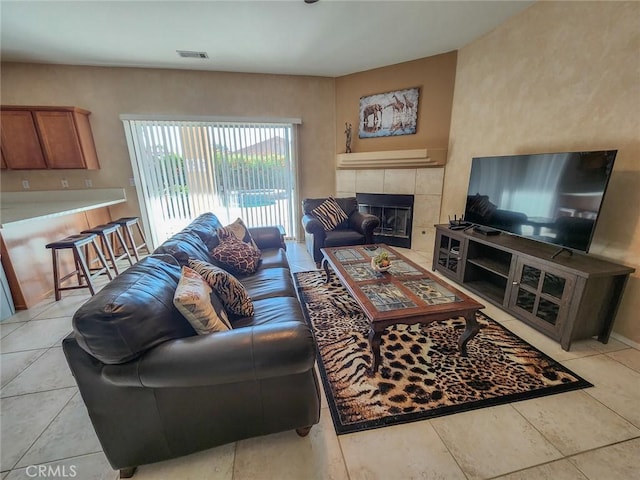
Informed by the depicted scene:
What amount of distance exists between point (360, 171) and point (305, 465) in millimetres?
3945

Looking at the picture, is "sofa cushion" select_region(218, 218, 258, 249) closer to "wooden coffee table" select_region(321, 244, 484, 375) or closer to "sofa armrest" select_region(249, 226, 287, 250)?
"sofa armrest" select_region(249, 226, 287, 250)

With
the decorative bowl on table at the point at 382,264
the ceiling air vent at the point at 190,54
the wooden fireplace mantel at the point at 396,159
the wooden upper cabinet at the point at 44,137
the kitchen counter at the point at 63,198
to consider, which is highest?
the ceiling air vent at the point at 190,54

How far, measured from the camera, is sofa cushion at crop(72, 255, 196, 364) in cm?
97

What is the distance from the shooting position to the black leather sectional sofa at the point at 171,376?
1.02 meters

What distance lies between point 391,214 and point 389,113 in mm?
1566

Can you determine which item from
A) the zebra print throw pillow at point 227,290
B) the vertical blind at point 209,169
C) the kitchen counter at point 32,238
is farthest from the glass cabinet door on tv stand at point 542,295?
the kitchen counter at point 32,238

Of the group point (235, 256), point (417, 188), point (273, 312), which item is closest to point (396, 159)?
point (417, 188)

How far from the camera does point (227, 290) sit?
1.58 m

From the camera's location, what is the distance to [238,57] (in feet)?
11.5

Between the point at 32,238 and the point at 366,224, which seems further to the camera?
the point at 366,224

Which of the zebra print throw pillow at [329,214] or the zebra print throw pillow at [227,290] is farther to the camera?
the zebra print throw pillow at [329,214]

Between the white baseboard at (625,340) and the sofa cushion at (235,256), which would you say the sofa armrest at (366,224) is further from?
the white baseboard at (625,340)

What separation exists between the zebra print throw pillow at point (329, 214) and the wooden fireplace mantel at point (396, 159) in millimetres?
909

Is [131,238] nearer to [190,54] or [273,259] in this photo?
[273,259]
